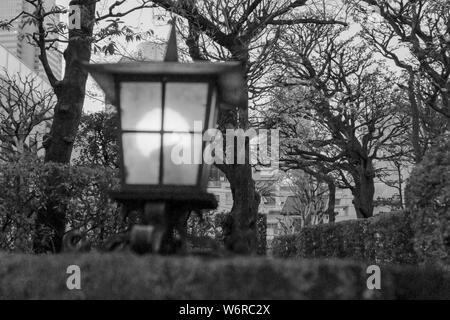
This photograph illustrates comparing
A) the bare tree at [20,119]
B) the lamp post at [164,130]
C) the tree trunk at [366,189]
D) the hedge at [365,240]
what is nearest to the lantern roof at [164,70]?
the lamp post at [164,130]

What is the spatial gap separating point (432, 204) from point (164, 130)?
4.39 m

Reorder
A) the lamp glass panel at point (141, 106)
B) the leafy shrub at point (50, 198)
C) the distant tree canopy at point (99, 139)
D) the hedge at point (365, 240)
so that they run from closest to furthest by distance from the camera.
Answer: the lamp glass panel at point (141, 106) < the leafy shrub at point (50, 198) < the hedge at point (365, 240) < the distant tree canopy at point (99, 139)

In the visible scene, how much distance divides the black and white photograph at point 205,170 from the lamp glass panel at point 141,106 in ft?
0.03

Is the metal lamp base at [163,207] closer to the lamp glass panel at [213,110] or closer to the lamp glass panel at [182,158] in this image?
the lamp glass panel at [182,158]

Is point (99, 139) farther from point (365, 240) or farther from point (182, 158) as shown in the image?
point (182, 158)

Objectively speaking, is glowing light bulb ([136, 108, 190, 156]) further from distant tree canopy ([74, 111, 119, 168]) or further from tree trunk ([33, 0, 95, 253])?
distant tree canopy ([74, 111, 119, 168])

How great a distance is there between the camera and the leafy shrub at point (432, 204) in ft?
22.1

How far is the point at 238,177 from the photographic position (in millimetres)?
13766

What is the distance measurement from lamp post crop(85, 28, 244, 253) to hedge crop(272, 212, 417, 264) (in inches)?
187

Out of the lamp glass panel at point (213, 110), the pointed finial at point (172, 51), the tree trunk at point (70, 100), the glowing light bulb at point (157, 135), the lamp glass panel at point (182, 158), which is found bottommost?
the lamp glass panel at point (182, 158)

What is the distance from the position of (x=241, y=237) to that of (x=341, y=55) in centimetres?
2201

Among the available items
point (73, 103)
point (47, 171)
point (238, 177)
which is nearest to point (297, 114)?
point (238, 177)

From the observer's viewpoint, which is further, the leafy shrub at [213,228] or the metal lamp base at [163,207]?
the leafy shrub at [213,228]
